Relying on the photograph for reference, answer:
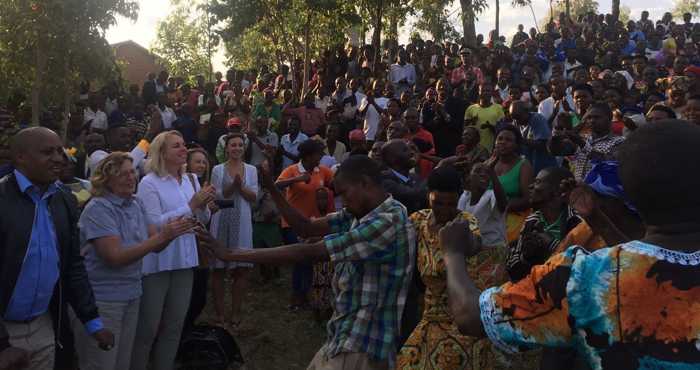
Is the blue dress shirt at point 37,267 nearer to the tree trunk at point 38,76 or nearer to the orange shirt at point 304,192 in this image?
the orange shirt at point 304,192

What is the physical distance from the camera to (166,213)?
5125 millimetres

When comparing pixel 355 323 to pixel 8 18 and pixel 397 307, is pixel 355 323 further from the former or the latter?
pixel 8 18

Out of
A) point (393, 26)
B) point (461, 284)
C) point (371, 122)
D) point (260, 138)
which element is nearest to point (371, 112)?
point (371, 122)

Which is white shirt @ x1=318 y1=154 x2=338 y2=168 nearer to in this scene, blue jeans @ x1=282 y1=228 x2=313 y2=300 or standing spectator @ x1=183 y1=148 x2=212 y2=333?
blue jeans @ x1=282 y1=228 x2=313 y2=300

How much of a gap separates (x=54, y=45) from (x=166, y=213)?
6.48 meters

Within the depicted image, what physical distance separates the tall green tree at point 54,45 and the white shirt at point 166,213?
582 centimetres

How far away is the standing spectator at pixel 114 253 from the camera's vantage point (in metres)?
4.34

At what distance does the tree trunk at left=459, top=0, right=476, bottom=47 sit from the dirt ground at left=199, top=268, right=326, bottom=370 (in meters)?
12.6

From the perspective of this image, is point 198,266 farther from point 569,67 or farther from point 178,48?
point 178,48

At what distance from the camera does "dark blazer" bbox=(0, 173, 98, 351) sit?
3441 millimetres

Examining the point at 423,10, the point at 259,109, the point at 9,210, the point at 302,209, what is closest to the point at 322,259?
the point at 9,210

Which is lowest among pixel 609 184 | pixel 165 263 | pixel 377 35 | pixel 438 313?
pixel 438 313

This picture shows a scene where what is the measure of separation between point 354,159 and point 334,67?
14.0 m

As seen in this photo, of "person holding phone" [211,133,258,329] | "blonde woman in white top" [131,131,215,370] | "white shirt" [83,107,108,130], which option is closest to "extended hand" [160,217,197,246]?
"blonde woman in white top" [131,131,215,370]
